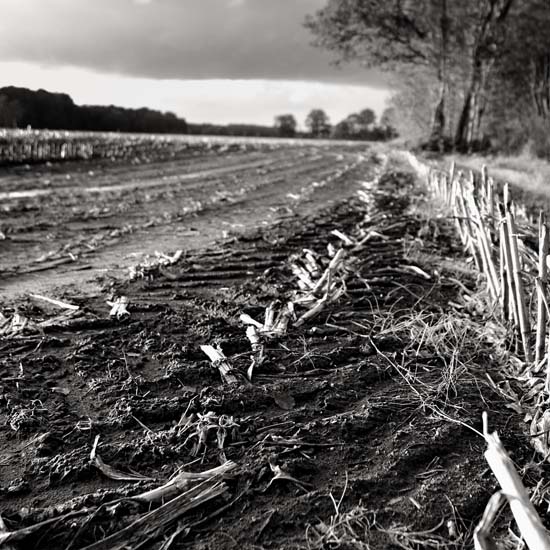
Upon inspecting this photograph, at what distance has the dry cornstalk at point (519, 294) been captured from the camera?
12.9 feet

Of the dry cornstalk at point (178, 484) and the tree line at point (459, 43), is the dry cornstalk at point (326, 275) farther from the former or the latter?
the tree line at point (459, 43)

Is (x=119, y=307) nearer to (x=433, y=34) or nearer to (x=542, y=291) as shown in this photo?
(x=542, y=291)

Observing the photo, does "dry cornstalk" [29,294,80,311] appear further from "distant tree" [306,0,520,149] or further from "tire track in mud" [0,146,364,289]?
"distant tree" [306,0,520,149]

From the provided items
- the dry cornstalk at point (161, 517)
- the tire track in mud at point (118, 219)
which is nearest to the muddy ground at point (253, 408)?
the dry cornstalk at point (161, 517)

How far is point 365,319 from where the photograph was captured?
469 cm

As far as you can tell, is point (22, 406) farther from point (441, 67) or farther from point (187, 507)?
point (441, 67)

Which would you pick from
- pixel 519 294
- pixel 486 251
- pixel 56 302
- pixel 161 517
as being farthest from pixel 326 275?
pixel 161 517

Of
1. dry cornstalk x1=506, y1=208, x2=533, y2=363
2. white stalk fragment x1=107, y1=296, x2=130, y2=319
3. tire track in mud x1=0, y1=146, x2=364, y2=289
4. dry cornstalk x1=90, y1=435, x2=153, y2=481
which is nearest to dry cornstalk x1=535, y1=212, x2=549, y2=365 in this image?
dry cornstalk x1=506, y1=208, x2=533, y2=363

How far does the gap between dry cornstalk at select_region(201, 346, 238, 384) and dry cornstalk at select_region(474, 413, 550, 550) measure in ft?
5.53

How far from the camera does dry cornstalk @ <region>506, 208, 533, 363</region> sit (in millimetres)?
3938

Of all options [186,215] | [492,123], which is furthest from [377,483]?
[492,123]

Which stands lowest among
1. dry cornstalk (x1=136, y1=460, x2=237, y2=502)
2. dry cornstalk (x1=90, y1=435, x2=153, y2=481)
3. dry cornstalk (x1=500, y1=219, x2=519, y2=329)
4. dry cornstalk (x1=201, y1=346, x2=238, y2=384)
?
dry cornstalk (x1=90, y1=435, x2=153, y2=481)

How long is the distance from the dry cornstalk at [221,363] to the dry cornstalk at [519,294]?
1.94 meters

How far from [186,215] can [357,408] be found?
7.44 m
